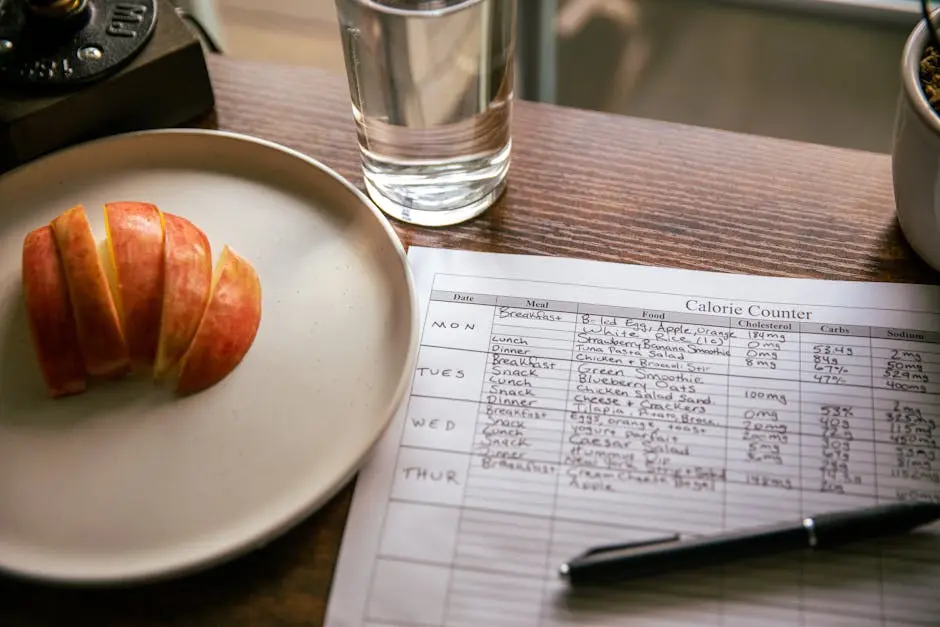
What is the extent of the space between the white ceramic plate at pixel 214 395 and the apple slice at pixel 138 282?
25 millimetres

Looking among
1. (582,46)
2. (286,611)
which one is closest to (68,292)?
(286,611)

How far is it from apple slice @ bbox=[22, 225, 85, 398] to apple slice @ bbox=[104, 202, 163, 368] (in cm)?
3

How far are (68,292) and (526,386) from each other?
0.81ft

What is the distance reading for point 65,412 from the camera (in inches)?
18.5

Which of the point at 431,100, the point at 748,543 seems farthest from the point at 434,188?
the point at 748,543

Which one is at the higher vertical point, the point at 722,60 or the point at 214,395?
the point at 214,395

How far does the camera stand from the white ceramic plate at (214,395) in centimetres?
43

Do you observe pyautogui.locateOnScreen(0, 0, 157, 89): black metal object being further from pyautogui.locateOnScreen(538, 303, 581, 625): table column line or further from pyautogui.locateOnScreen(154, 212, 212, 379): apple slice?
pyautogui.locateOnScreen(538, 303, 581, 625): table column line

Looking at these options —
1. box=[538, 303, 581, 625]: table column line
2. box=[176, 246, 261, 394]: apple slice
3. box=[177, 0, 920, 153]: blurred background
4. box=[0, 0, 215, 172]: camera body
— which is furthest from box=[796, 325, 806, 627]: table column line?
box=[177, 0, 920, 153]: blurred background

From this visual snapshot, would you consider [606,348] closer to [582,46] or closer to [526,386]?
[526,386]

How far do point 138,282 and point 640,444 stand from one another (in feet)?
0.89

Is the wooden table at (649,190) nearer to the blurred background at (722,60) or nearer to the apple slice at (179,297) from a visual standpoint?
the apple slice at (179,297)

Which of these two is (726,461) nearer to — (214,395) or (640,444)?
(640,444)

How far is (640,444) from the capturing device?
18.6 inches
